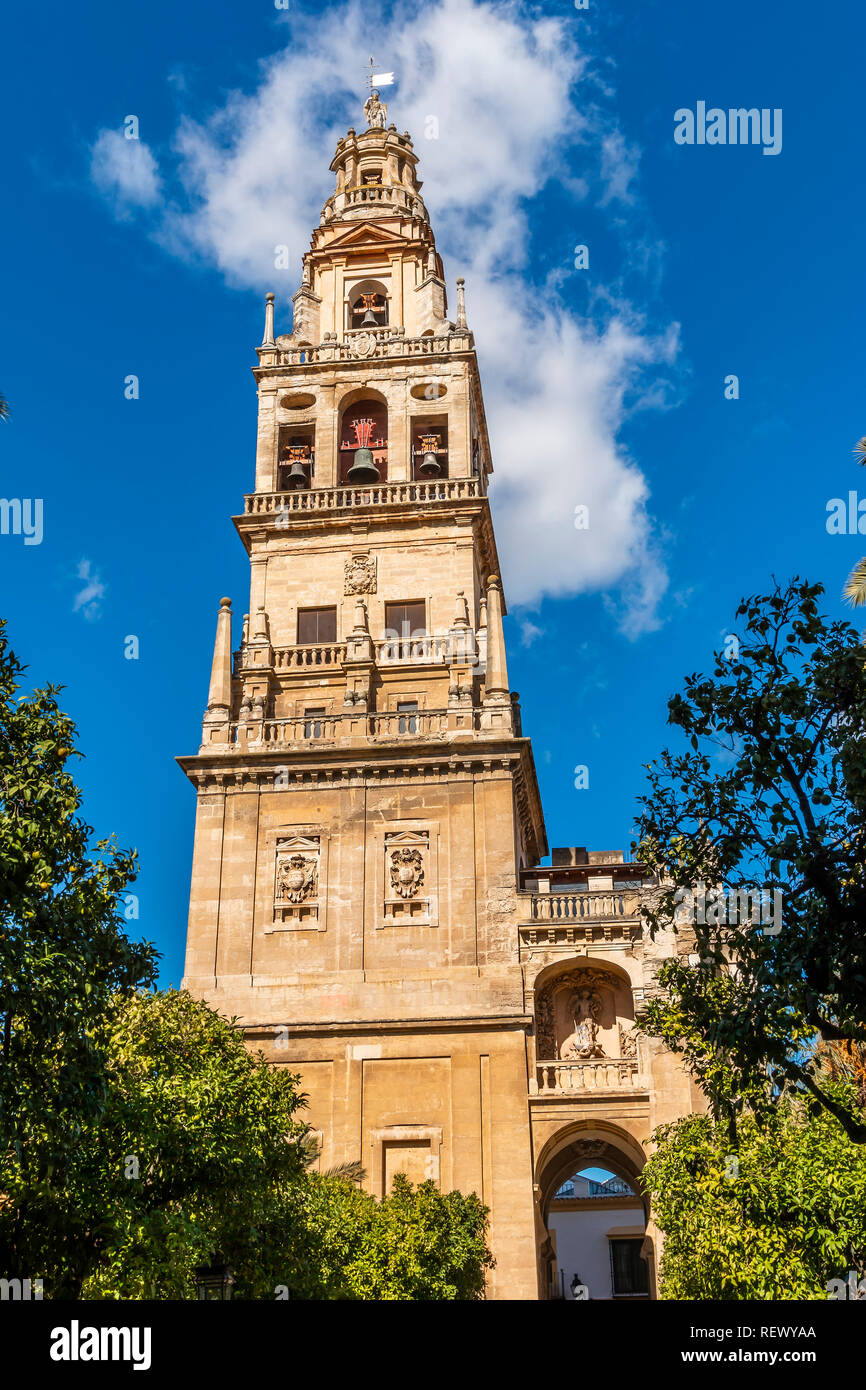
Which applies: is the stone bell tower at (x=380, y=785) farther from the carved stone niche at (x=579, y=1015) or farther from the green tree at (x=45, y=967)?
the green tree at (x=45, y=967)

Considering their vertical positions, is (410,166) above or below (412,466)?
above

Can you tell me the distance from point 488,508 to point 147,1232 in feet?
100

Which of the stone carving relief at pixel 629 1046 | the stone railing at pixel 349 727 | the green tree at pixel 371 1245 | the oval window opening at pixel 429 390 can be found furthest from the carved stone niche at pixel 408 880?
the oval window opening at pixel 429 390

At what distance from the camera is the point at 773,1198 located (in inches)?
894

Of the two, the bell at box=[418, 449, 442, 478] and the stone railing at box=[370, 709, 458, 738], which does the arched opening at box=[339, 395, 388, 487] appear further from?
the stone railing at box=[370, 709, 458, 738]

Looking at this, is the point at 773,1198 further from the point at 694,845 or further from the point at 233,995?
the point at 233,995

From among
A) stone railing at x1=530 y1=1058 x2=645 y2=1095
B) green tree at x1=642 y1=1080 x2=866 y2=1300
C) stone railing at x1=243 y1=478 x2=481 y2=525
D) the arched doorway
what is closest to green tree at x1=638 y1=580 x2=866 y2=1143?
green tree at x1=642 y1=1080 x2=866 y2=1300

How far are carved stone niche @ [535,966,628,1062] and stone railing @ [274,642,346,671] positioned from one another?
11706 mm

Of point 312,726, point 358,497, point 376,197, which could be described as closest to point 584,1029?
point 312,726

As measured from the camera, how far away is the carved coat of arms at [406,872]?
3778cm

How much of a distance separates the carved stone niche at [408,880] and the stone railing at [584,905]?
2.85 metres

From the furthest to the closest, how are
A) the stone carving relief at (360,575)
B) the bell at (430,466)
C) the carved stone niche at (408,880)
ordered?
the bell at (430,466), the stone carving relief at (360,575), the carved stone niche at (408,880)

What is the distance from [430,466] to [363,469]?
220cm
